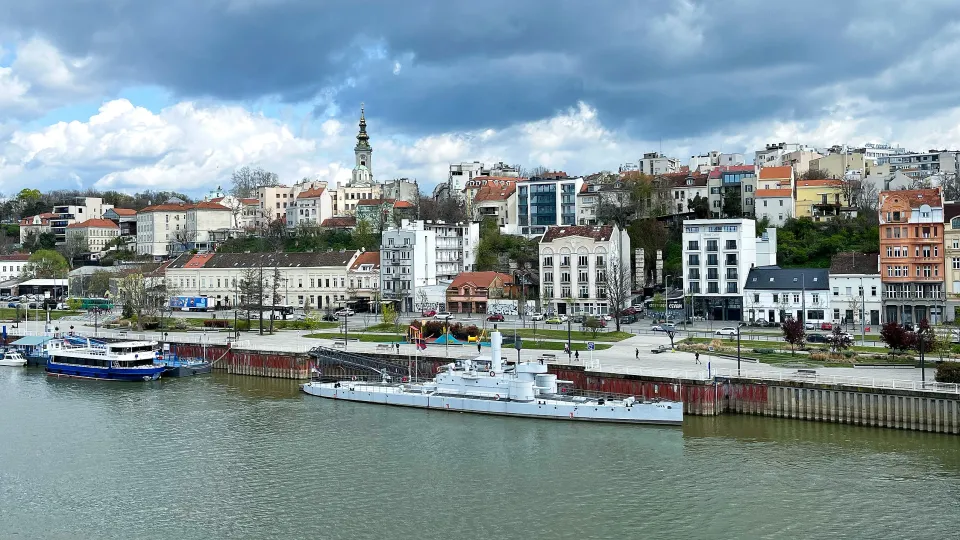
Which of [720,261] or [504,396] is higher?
[720,261]

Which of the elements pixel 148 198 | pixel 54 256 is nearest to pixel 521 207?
pixel 54 256

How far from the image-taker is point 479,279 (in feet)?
278

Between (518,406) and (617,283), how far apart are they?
3211 centimetres

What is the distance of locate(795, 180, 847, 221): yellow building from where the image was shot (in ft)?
289

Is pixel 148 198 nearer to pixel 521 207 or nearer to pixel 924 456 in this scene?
pixel 521 207

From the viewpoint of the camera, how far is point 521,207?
105 m

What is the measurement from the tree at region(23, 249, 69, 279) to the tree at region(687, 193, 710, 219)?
2946 inches

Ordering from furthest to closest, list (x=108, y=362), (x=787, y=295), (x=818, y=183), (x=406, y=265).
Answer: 1. (x=818, y=183)
2. (x=406, y=265)
3. (x=787, y=295)
4. (x=108, y=362)

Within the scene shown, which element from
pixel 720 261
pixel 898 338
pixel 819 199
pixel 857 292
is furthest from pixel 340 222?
pixel 898 338

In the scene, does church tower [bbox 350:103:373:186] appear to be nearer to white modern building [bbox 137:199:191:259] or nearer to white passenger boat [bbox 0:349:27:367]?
white modern building [bbox 137:199:191:259]

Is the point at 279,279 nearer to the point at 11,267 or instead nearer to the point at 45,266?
the point at 45,266

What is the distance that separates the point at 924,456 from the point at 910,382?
5.95 m

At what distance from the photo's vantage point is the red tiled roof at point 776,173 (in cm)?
8988

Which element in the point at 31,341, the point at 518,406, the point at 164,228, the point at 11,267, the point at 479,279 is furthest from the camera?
the point at 164,228
